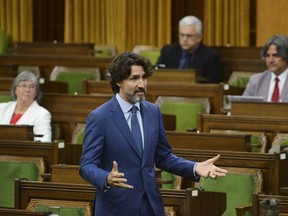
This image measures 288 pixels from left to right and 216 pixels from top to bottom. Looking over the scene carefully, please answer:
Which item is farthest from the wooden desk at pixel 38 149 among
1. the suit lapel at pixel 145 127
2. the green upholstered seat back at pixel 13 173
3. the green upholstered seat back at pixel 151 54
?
the green upholstered seat back at pixel 151 54

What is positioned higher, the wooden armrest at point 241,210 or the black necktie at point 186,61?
the black necktie at point 186,61

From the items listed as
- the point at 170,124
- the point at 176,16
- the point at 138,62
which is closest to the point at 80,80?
the point at 170,124

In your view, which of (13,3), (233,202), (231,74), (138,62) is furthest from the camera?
(13,3)

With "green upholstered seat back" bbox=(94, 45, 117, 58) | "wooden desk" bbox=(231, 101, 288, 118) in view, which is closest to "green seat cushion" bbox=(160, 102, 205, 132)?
"wooden desk" bbox=(231, 101, 288, 118)

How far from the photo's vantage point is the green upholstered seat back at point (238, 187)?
4664mm

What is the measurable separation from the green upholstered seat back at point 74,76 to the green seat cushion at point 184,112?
1.25 meters

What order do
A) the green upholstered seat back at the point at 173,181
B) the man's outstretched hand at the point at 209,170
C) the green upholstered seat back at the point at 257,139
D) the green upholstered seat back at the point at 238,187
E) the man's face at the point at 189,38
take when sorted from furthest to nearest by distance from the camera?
the man's face at the point at 189,38 → the green upholstered seat back at the point at 257,139 → the green upholstered seat back at the point at 173,181 → the green upholstered seat back at the point at 238,187 → the man's outstretched hand at the point at 209,170

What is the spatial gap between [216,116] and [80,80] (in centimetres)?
190

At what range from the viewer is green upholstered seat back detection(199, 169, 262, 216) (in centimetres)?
466

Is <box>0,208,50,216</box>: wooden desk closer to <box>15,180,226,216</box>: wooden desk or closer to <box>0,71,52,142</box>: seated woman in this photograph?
<box>15,180,226,216</box>: wooden desk

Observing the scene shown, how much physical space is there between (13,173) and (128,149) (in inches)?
64.0

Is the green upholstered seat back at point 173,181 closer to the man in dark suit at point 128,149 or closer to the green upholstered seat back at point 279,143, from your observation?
the green upholstered seat back at point 279,143

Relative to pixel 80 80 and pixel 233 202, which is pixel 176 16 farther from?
pixel 233 202

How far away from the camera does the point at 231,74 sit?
279 inches
